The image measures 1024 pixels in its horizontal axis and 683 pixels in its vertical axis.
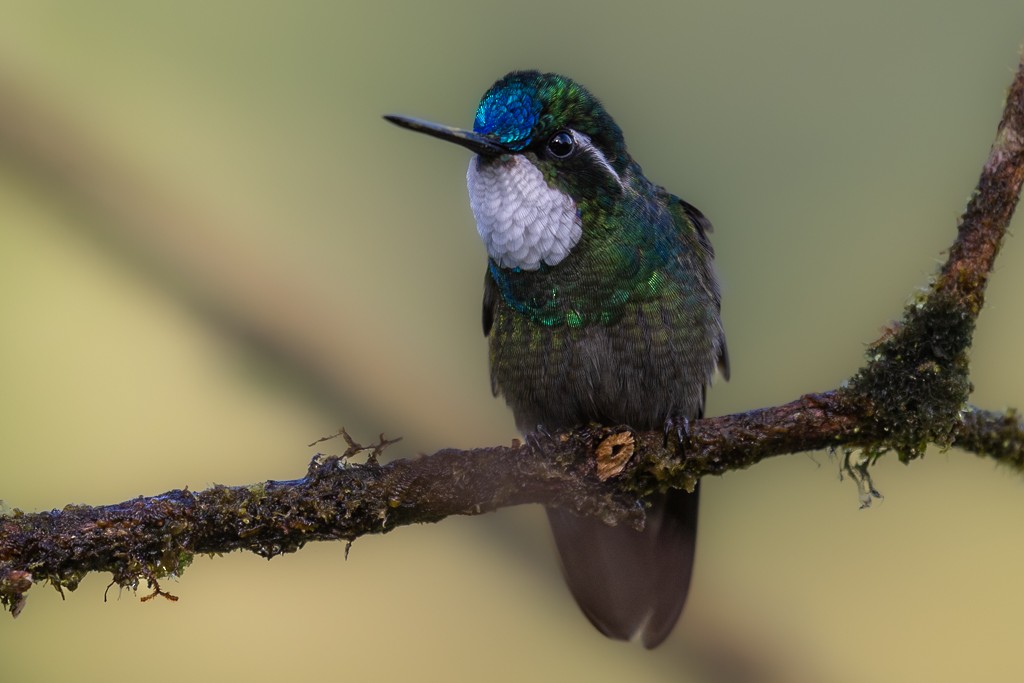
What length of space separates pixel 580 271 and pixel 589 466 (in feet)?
2.24

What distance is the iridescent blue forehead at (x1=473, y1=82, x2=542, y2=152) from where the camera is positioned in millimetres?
3152

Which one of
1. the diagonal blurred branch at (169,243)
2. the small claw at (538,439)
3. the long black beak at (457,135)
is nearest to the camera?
the long black beak at (457,135)

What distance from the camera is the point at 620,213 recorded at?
3312mm

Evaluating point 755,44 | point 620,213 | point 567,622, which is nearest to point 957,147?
point 755,44

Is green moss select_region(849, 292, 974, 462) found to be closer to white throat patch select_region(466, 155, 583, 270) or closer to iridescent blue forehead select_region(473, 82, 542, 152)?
white throat patch select_region(466, 155, 583, 270)

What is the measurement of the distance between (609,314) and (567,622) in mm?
1357

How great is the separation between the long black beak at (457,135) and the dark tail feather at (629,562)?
4.75ft

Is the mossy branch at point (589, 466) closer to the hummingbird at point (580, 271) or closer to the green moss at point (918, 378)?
the green moss at point (918, 378)

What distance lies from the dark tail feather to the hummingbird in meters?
0.22

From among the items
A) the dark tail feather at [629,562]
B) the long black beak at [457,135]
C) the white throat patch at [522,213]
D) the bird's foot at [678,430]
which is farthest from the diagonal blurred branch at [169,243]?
the dark tail feather at [629,562]

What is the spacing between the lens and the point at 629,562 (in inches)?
154

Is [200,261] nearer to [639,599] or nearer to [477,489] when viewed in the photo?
[477,489]

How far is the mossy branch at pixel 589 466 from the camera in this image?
2.34m

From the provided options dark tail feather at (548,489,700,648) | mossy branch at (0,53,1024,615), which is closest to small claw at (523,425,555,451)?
mossy branch at (0,53,1024,615)
